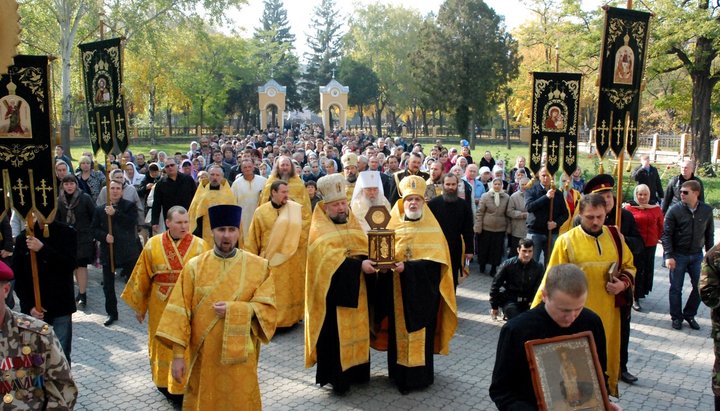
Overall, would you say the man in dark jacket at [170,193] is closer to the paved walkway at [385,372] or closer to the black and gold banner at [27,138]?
the paved walkway at [385,372]

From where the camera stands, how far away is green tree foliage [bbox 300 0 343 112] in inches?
2947

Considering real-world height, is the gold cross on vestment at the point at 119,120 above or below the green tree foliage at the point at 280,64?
below

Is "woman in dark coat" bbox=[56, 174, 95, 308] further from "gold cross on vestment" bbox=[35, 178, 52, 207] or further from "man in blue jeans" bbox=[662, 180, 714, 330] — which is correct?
"man in blue jeans" bbox=[662, 180, 714, 330]

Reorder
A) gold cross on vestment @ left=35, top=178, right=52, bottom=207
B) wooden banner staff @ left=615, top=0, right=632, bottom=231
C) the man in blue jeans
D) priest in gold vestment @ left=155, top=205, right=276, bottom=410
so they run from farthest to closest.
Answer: the man in blue jeans
wooden banner staff @ left=615, top=0, right=632, bottom=231
gold cross on vestment @ left=35, top=178, right=52, bottom=207
priest in gold vestment @ left=155, top=205, right=276, bottom=410

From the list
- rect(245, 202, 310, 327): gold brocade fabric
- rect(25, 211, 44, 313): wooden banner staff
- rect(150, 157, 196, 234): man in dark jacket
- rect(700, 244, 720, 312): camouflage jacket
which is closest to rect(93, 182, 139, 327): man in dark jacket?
rect(150, 157, 196, 234): man in dark jacket

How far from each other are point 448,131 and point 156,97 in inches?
1205

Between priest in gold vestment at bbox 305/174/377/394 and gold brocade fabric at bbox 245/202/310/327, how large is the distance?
1.81 metres

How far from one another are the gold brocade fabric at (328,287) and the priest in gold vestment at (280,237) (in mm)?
1773

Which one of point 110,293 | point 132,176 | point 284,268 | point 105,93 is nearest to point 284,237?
point 284,268

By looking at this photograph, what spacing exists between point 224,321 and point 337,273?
5.06 feet

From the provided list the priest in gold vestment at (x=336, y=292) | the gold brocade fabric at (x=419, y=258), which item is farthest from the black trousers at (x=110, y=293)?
the gold brocade fabric at (x=419, y=258)

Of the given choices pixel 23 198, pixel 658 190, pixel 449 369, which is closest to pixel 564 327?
pixel 449 369

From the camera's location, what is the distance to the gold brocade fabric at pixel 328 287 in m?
6.10

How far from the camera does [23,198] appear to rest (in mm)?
5844
